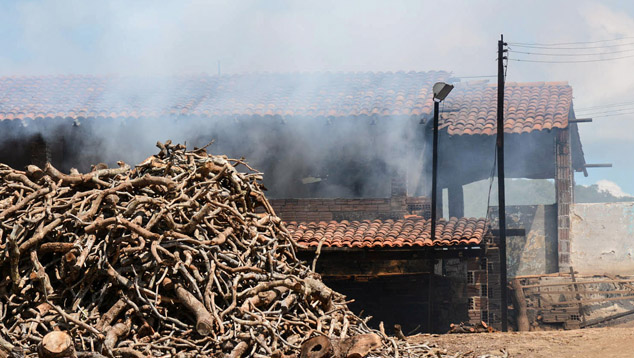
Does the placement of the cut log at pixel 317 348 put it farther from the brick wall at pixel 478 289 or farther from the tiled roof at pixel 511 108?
the tiled roof at pixel 511 108

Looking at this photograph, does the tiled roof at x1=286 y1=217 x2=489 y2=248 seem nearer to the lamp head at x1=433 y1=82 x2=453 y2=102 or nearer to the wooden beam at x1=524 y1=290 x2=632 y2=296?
the lamp head at x1=433 y1=82 x2=453 y2=102

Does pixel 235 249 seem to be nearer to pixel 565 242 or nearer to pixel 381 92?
pixel 381 92

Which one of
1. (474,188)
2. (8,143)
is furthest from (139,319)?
(474,188)

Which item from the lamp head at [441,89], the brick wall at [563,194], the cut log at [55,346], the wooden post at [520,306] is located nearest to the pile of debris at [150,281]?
the cut log at [55,346]

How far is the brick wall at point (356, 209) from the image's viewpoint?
1391cm

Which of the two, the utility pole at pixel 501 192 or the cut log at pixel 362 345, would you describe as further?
the utility pole at pixel 501 192

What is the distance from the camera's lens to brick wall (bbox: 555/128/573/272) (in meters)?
15.9

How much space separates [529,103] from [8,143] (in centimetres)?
1086

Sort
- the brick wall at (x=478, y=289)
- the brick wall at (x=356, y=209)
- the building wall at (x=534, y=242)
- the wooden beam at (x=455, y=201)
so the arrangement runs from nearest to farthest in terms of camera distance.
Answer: the brick wall at (x=478, y=289) → the brick wall at (x=356, y=209) → the wooden beam at (x=455, y=201) → the building wall at (x=534, y=242)

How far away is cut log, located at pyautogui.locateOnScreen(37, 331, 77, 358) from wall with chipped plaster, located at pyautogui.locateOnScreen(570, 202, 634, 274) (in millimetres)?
12969

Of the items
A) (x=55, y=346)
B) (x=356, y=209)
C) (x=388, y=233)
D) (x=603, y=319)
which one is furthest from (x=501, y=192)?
(x=55, y=346)

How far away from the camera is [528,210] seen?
1650cm

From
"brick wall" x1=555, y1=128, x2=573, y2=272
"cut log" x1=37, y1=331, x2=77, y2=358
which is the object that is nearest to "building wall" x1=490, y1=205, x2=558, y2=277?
"brick wall" x1=555, y1=128, x2=573, y2=272

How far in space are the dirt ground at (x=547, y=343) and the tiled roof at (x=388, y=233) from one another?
8.82 feet
